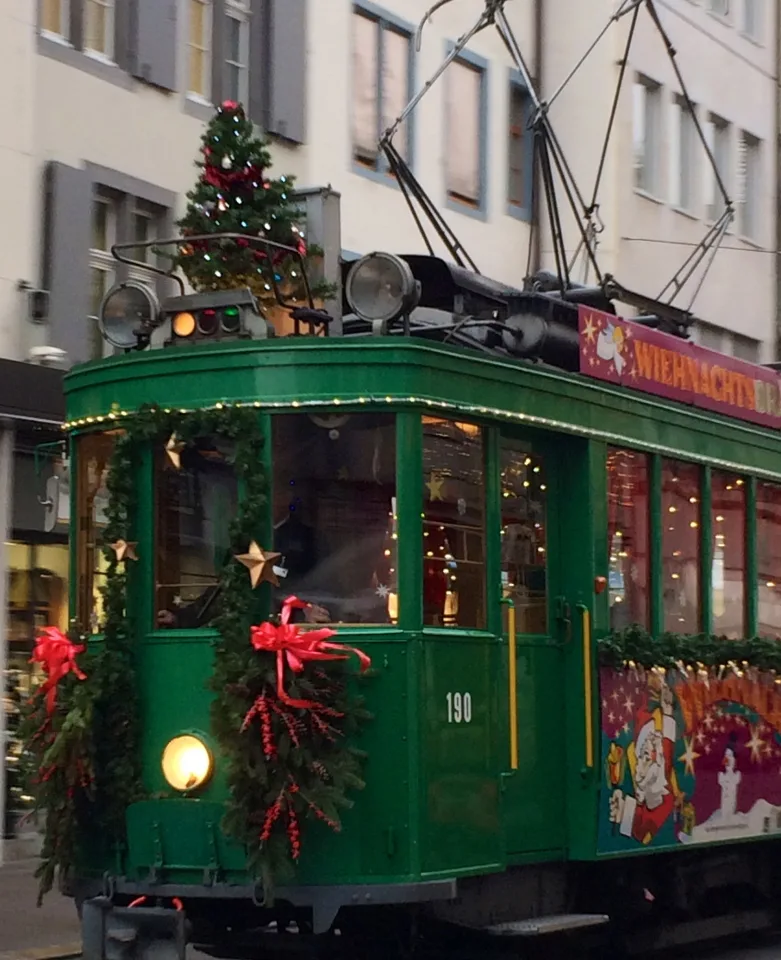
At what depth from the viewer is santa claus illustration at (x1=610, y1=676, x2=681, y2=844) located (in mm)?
9734

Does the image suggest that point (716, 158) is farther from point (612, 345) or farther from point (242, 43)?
point (612, 345)

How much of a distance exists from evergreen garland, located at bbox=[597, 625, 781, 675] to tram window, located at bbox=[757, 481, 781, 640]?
163 millimetres

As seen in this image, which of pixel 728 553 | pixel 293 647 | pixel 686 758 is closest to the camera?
pixel 293 647

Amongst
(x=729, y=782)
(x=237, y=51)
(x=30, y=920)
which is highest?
(x=237, y=51)

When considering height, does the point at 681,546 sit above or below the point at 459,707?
above

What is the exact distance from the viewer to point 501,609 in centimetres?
909

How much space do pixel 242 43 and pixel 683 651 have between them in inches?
382

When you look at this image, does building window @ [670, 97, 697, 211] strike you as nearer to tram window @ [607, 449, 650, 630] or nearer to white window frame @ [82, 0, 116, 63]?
white window frame @ [82, 0, 116, 63]

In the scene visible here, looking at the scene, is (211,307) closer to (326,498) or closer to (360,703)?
(326,498)

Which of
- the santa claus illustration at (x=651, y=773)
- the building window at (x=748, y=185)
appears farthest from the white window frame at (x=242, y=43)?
the building window at (x=748, y=185)

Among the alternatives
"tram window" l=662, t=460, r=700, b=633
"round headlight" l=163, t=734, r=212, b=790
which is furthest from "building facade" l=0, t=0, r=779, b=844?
"round headlight" l=163, t=734, r=212, b=790

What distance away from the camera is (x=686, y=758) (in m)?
10.2

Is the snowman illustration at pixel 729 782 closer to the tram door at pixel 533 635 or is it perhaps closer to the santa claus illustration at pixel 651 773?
the santa claus illustration at pixel 651 773

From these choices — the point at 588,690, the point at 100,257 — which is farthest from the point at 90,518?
the point at 100,257
